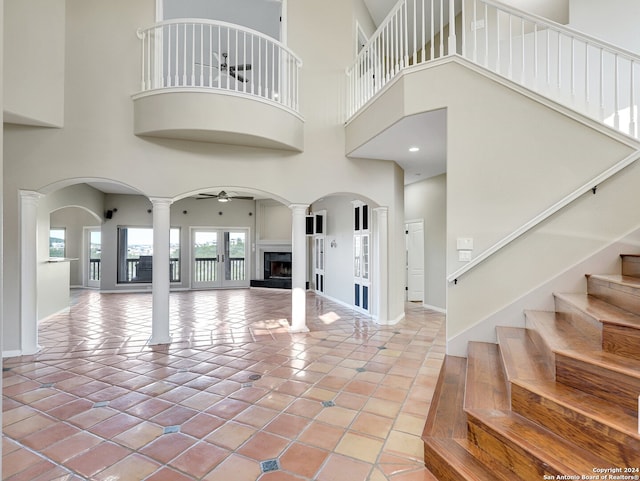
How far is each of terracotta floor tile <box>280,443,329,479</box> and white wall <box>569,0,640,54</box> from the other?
579 centimetres

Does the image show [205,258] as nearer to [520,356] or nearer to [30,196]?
[30,196]

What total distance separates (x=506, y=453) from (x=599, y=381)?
2.04 ft

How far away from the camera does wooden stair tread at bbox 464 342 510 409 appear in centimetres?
204

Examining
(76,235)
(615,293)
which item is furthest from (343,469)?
(76,235)

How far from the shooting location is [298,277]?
206 inches

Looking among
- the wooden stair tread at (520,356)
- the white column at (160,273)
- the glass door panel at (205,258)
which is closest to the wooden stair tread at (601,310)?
the wooden stair tread at (520,356)

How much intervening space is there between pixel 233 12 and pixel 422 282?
6628 millimetres

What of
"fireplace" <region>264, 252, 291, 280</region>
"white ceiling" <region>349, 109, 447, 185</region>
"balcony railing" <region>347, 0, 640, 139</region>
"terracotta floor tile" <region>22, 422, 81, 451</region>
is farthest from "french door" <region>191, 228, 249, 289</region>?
"terracotta floor tile" <region>22, 422, 81, 451</region>

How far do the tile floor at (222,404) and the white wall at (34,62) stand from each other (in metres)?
2.95

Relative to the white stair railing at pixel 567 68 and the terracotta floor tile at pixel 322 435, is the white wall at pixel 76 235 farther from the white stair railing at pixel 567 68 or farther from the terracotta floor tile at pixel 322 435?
the white stair railing at pixel 567 68

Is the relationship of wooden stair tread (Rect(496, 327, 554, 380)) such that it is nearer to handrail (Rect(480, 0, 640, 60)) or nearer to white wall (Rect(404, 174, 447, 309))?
handrail (Rect(480, 0, 640, 60))

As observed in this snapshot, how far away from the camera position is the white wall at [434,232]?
655 centimetres

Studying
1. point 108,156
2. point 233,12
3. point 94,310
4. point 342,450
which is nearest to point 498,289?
point 342,450

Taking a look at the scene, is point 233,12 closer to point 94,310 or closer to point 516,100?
point 516,100
